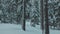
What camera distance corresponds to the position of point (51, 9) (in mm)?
27141

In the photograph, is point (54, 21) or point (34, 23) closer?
point (54, 21)

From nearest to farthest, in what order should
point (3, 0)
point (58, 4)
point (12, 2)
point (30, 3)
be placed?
point (58, 4) < point (30, 3) < point (12, 2) < point (3, 0)

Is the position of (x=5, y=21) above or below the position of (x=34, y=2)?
below

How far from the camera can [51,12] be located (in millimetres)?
27406

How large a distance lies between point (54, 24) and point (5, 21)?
45.4 ft

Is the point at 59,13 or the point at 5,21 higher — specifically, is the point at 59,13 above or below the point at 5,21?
above

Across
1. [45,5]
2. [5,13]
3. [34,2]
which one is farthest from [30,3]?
[45,5]

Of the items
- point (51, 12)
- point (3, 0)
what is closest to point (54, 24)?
point (51, 12)

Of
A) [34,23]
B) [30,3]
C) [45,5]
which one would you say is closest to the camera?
[45,5]

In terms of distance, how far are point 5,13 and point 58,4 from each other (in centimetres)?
1456

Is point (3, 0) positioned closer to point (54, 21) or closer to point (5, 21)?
point (5, 21)

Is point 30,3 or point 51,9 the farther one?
point 30,3

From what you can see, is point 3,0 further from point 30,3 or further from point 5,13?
point 30,3

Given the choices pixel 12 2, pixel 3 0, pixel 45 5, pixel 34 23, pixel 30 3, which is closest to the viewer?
pixel 45 5
